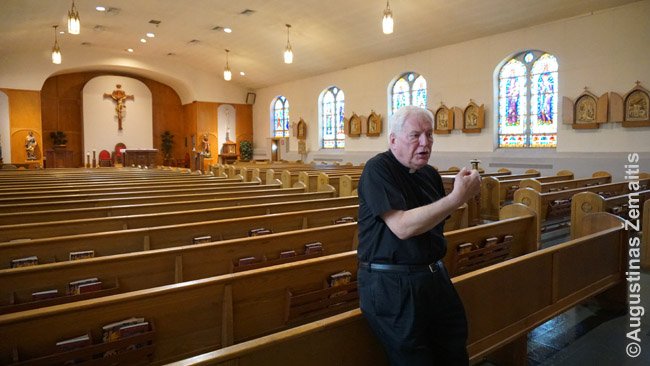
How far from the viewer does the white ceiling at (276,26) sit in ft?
31.8

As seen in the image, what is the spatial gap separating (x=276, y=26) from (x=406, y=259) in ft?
38.2

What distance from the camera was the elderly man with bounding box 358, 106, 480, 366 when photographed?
1489 millimetres

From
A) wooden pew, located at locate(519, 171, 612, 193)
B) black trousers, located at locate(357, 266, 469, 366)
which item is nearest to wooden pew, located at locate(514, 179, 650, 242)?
wooden pew, located at locate(519, 171, 612, 193)

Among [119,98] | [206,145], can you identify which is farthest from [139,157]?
[119,98]

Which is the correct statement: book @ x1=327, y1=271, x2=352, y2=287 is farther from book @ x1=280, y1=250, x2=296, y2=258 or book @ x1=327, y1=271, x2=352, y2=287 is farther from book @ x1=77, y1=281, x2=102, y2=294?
book @ x1=77, y1=281, x2=102, y2=294

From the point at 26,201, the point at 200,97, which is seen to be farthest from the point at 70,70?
the point at 26,201

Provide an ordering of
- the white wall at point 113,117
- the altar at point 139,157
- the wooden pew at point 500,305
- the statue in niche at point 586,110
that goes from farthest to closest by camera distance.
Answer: the white wall at point 113,117 < the altar at point 139,157 < the statue in niche at point 586,110 < the wooden pew at point 500,305

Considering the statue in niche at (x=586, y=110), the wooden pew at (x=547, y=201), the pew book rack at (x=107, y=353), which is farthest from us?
the statue in niche at (x=586, y=110)

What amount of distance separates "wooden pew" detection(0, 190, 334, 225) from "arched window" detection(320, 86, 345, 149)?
33.8 ft

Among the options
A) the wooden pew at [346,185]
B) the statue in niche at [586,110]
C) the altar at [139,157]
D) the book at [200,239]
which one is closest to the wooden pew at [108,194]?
the wooden pew at [346,185]

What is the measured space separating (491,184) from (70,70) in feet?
54.9

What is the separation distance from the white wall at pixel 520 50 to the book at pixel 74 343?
977 cm

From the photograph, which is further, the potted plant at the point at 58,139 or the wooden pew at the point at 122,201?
the potted plant at the point at 58,139

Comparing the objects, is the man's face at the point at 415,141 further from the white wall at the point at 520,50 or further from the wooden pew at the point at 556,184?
the white wall at the point at 520,50
